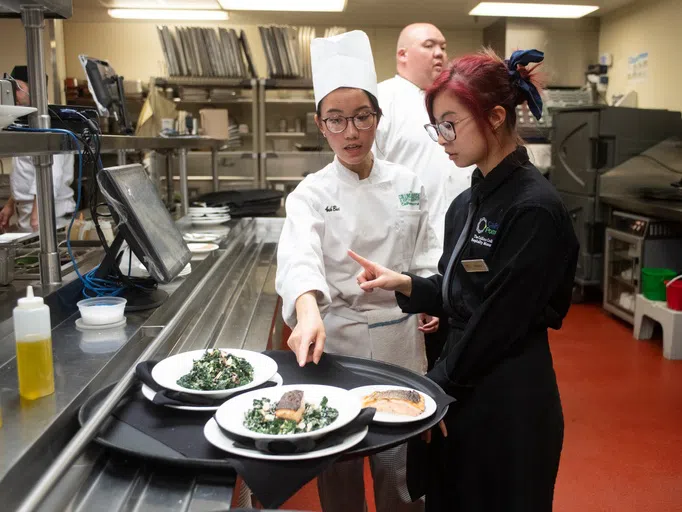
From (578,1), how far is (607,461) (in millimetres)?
4414

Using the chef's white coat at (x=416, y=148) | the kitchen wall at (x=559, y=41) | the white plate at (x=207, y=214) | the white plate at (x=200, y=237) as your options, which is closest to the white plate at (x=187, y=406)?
the white plate at (x=200, y=237)

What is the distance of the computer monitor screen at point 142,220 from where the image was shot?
1.60 meters

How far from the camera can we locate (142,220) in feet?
5.55

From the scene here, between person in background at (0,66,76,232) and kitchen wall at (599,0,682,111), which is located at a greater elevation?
kitchen wall at (599,0,682,111)

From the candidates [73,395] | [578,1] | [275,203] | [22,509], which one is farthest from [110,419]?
[578,1]

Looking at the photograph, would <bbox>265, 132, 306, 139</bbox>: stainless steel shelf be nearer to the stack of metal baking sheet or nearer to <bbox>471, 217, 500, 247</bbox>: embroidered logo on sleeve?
the stack of metal baking sheet

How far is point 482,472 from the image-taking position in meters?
1.41

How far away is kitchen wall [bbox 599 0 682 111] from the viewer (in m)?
5.64

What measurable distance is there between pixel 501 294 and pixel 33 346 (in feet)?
2.82

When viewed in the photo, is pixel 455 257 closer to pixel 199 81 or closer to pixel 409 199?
pixel 409 199

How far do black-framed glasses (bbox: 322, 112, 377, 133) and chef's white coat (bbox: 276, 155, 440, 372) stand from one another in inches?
5.0

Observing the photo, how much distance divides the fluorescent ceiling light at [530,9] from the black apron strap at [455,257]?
4653 mm

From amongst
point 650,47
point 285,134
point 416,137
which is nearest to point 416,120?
point 416,137

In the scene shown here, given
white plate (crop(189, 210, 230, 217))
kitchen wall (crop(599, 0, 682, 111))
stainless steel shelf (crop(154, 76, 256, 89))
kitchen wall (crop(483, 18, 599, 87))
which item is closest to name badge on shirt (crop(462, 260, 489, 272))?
white plate (crop(189, 210, 230, 217))
